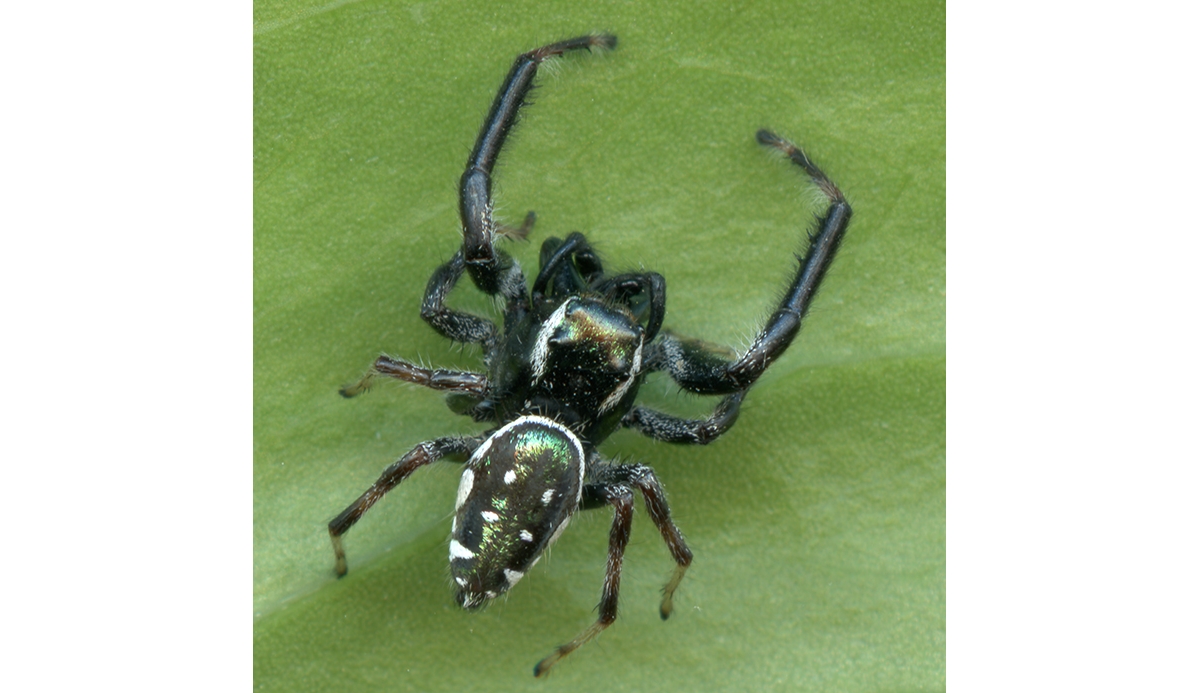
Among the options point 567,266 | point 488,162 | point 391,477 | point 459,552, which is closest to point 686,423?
point 567,266

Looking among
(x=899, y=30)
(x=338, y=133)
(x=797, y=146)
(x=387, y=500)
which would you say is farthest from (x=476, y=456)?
(x=899, y=30)

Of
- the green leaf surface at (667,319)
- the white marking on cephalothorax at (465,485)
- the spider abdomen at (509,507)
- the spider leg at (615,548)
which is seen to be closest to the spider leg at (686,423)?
the green leaf surface at (667,319)

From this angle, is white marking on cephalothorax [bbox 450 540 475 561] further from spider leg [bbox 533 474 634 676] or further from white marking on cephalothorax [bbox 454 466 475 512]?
spider leg [bbox 533 474 634 676]

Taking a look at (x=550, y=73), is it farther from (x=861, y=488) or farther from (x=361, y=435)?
(x=861, y=488)

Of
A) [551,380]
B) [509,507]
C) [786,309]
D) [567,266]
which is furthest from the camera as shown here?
[567,266]

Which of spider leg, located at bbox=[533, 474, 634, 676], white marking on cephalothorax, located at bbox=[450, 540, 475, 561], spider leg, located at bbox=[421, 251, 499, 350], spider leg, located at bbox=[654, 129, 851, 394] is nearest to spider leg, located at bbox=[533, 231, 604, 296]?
spider leg, located at bbox=[421, 251, 499, 350]

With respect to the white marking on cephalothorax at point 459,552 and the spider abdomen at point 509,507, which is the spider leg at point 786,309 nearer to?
the spider abdomen at point 509,507

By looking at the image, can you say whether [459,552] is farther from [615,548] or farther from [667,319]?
[667,319]
